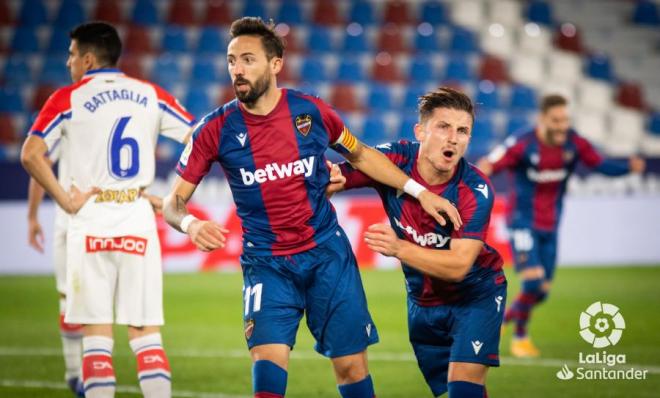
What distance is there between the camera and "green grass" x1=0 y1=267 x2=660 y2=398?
7684 millimetres

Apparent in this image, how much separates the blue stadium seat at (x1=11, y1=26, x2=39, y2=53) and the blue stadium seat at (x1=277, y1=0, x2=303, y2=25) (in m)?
4.81

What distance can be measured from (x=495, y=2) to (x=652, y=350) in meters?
14.1

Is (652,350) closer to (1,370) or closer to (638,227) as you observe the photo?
(1,370)

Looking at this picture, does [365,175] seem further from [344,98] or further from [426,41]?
[426,41]

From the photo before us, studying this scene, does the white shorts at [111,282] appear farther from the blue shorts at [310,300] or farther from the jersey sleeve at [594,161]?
the jersey sleeve at [594,161]

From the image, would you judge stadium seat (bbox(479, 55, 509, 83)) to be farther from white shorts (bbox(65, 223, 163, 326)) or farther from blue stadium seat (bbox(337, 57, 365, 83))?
white shorts (bbox(65, 223, 163, 326))

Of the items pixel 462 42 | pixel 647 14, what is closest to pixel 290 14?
pixel 462 42

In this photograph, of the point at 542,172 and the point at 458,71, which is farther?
the point at 458,71

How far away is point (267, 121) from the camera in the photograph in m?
5.35

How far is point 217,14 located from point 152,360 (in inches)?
612

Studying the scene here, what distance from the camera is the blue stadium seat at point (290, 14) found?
68.1 ft

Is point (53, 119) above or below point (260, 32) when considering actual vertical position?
below

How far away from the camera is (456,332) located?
18.4 ft

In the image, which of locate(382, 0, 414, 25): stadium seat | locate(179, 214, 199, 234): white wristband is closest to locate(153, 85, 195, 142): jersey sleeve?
locate(179, 214, 199, 234): white wristband
